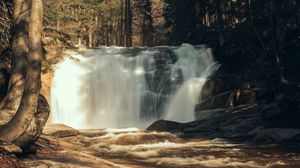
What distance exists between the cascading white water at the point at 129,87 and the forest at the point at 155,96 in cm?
9

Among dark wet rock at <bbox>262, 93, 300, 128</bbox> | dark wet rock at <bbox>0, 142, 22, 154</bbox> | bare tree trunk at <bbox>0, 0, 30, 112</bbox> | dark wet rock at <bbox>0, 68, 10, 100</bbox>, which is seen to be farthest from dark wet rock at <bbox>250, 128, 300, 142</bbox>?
dark wet rock at <bbox>0, 142, 22, 154</bbox>

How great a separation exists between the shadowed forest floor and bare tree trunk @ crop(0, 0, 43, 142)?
83cm

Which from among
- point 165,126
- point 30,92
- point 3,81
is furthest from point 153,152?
point 165,126

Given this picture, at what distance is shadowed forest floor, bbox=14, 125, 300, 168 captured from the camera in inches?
483

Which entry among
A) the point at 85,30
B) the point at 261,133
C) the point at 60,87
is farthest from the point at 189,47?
the point at 85,30

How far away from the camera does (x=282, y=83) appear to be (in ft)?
82.0

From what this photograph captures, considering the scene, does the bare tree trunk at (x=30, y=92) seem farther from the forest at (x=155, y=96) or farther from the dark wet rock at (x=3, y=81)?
the dark wet rock at (x=3, y=81)

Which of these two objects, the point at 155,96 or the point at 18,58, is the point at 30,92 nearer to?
the point at 18,58

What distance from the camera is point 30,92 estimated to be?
10.1m

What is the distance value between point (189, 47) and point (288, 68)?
13397 mm

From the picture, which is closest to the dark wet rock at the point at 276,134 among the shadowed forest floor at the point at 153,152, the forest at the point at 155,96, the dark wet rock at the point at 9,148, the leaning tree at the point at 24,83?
the forest at the point at 155,96

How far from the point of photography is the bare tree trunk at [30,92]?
1006 cm

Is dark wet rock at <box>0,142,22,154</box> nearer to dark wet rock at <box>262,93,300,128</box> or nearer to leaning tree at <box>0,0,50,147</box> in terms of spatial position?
leaning tree at <box>0,0,50,147</box>

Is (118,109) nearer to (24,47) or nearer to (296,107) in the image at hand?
(296,107)
